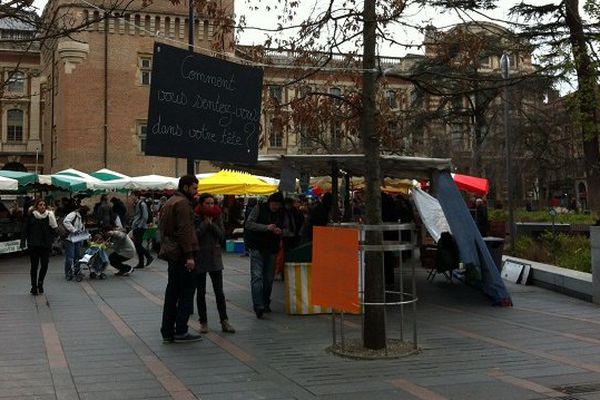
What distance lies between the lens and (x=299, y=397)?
17.8ft

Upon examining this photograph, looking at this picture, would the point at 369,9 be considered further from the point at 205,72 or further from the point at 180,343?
the point at 180,343

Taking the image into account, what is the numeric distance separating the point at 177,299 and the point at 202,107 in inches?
95.0

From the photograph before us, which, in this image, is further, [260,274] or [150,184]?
[150,184]

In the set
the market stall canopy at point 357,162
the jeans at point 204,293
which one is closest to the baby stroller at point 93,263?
the market stall canopy at point 357,162

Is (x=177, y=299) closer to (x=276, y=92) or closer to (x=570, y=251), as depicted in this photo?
(x=276, y=92)

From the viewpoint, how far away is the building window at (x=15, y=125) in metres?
55.8

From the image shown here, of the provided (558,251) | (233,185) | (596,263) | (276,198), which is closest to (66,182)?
(233,185)

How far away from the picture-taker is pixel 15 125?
56.1m

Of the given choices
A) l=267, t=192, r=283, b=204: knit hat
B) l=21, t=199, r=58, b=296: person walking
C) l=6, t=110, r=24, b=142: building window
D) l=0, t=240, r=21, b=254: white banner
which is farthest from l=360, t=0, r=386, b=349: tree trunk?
l=6, t=110, r=24, b=142: building window

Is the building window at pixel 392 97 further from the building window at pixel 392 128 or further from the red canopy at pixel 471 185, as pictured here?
the red canopy at pixel 471 185

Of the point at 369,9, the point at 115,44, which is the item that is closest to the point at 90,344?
the point at 369,9

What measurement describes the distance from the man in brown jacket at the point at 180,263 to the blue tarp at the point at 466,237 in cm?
463

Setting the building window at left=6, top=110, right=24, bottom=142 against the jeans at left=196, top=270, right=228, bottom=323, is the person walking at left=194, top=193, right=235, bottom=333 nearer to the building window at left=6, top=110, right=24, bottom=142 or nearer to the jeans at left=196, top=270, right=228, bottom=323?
the jeans at left=196, top=270, right=228, bottom=323

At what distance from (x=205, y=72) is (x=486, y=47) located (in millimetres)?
3883
